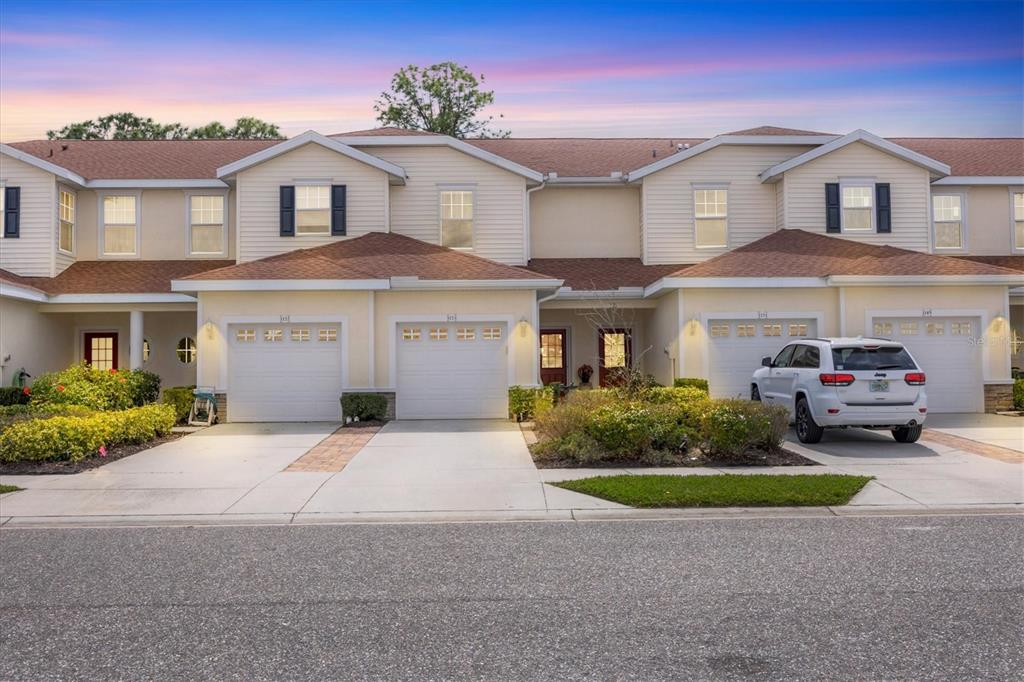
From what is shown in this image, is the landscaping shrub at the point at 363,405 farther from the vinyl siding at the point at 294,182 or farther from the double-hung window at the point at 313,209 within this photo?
the double-hung window at the point at 313,209

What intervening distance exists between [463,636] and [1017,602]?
3935 millimetres

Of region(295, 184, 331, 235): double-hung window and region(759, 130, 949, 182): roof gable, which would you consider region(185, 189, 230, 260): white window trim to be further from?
region(759, 130, 949, 182): roof gable

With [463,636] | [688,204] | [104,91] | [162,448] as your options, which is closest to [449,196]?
[688,204]

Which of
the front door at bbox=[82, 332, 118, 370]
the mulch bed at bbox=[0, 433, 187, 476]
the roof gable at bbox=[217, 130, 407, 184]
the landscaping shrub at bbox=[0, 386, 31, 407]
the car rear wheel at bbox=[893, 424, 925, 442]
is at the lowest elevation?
the mulch bed at bbox=[0, 433, 187, 476]

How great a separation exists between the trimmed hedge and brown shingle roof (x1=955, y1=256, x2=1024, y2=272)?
22455 mm

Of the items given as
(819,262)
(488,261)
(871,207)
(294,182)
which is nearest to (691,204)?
(819,262)

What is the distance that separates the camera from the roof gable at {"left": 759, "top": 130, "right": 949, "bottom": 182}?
20.6 meters

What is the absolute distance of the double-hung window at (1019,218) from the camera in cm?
2245

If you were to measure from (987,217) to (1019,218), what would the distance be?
42.3 inches

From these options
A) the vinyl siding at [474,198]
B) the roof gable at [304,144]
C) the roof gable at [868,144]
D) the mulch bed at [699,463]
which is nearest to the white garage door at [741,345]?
the roof gable at [868,144]

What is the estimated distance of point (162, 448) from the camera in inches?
531

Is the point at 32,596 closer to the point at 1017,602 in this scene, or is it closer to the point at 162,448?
the point at 1017,602

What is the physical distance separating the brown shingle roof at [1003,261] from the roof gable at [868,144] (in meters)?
2.91

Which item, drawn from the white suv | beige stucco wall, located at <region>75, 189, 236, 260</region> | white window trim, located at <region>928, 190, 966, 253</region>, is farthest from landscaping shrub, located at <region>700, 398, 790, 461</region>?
beige stucco wall, located at <region>75, 189, 236, 260</region>
